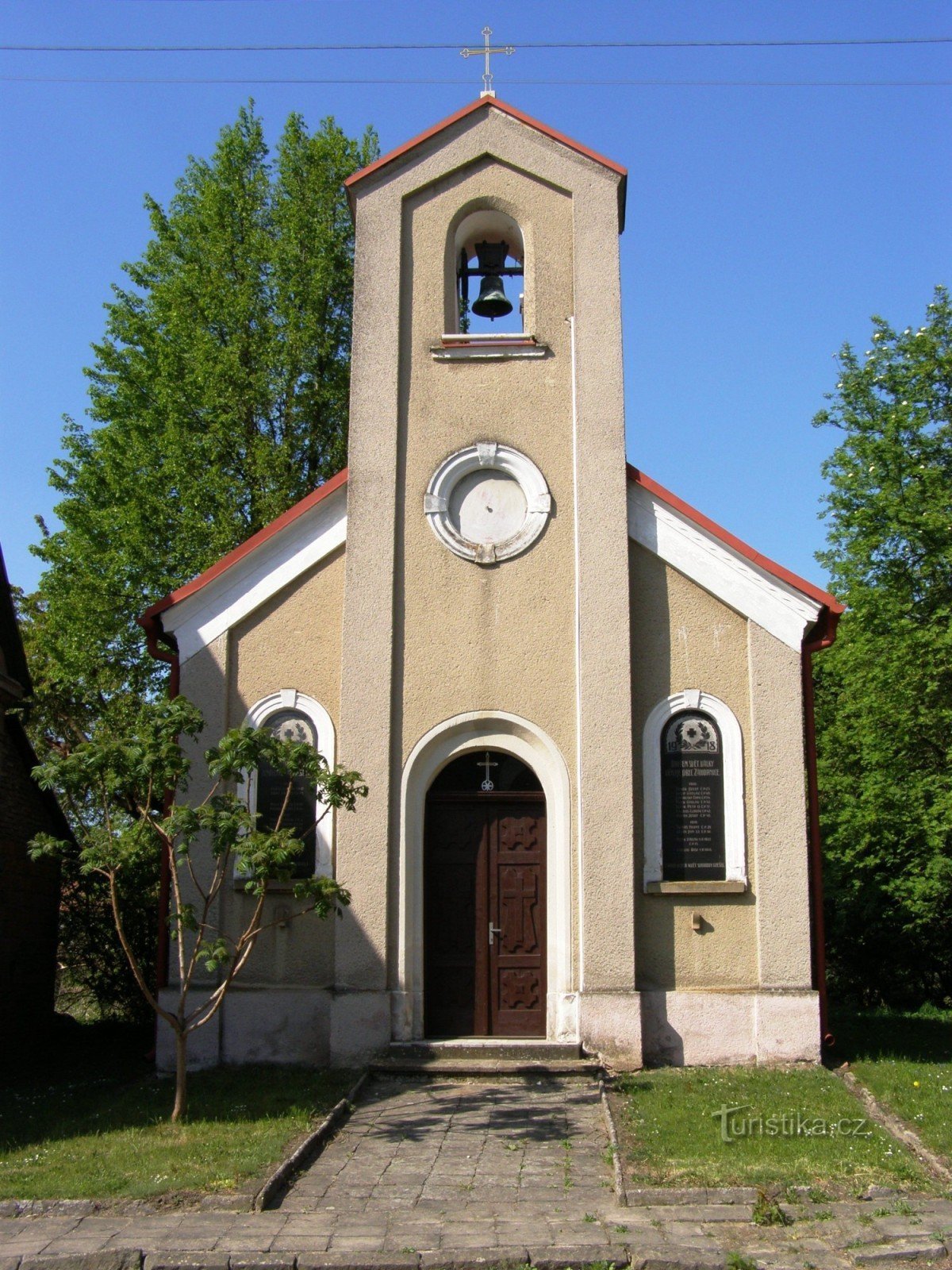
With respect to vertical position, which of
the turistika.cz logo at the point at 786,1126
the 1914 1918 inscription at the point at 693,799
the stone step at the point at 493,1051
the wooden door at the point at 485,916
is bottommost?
the turistika.cz logo at the point at 786,1126

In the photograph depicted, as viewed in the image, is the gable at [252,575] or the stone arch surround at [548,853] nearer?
the stone arch surround at [548,853]

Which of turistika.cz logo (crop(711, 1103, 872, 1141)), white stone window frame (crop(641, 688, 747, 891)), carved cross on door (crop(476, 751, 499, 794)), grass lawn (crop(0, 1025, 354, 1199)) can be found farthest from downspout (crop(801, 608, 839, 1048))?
grass lawn (crop(0, 1025, 354, 1199))

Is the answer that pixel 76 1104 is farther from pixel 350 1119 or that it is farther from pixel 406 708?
pixel 406 708

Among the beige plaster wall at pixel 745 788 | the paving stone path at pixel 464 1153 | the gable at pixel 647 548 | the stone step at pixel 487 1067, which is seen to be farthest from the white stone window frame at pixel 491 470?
the paving stone path at pixel 464 1153

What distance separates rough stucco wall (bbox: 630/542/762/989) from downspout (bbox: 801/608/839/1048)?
0.70 meters

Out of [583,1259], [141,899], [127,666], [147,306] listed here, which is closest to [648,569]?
[583,1259]

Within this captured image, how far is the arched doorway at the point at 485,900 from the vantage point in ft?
38.5

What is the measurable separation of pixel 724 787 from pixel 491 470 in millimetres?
4021

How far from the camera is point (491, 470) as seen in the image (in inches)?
Result: 491

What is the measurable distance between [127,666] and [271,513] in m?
3.46

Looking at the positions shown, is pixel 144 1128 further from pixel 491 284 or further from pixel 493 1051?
pixel 491 284

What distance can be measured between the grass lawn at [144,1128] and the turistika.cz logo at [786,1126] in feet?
10.4

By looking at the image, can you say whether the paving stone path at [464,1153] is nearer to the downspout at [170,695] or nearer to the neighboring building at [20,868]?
the downspout at [170,695]

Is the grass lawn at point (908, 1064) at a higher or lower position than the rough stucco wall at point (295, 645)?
lower
